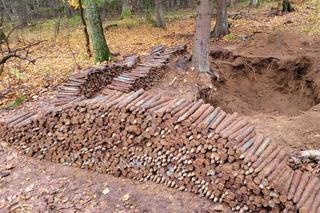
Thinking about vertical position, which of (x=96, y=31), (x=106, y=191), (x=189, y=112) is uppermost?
(x=96, y=31)

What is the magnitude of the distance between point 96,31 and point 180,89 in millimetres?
3983

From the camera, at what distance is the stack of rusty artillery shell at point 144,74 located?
8955mm

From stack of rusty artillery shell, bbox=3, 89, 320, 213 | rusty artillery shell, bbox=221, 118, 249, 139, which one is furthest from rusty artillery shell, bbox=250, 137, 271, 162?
→ rusty artillery shell, bbox=221, 118, 249, 139

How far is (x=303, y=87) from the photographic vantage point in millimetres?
11180

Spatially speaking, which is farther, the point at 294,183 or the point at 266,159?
the point at 266,159

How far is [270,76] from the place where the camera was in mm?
11727

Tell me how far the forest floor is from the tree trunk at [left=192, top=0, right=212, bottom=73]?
1.59 feet

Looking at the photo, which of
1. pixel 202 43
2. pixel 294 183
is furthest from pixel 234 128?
pixel 202 43

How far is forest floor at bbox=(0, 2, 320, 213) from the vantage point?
6055 millimetres

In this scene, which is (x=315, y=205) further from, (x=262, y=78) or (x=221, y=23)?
(x=221, y=23)

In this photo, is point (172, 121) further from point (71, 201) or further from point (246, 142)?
point (71, 201)

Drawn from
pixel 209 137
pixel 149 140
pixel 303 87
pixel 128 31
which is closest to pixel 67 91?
pixel 149 140

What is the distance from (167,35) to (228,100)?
7228 millimetres

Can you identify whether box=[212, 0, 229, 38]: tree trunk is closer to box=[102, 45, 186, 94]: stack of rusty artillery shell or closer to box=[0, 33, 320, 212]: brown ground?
box=[0, 33, 320, 212]: brown ground
